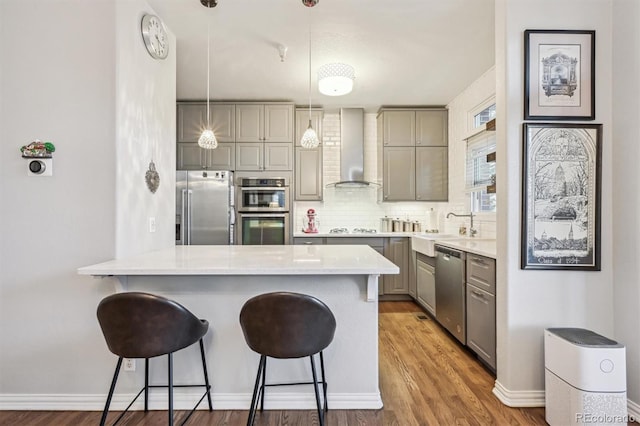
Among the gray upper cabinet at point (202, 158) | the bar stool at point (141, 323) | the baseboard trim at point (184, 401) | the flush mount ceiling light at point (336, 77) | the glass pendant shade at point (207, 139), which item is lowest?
the baseboard trim at point (184, 401)

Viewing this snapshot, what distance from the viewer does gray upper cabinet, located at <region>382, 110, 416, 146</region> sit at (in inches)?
181

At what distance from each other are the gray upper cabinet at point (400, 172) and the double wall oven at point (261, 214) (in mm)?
1481

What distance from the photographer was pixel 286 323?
150 cm

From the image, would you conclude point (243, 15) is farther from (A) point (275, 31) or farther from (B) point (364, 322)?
(B) point (364, 322)

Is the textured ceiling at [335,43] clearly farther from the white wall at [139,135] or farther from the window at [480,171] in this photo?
the window at [480,171]

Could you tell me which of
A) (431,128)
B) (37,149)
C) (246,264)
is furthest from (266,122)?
(246,264)

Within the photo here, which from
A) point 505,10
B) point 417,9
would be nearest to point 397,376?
point 505,10

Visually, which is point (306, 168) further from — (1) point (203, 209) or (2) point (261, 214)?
(1) point (203, 209)

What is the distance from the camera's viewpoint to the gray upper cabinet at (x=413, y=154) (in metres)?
4.61

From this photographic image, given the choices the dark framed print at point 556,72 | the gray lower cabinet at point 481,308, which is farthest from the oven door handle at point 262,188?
the dark framed print at point 556,72

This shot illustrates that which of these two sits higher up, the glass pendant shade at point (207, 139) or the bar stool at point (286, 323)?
the glass pendant shade at point (207, 139)

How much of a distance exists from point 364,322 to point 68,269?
1868 millimetres

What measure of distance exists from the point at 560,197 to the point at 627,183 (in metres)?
0.34

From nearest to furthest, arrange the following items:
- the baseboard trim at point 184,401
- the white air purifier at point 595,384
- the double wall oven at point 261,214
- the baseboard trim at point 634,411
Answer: the white air purifier at point 595,384 → the baseboard trim at point 634,411 → the baseboard trim at point 184,401 → the double wall oven at point 261,214
